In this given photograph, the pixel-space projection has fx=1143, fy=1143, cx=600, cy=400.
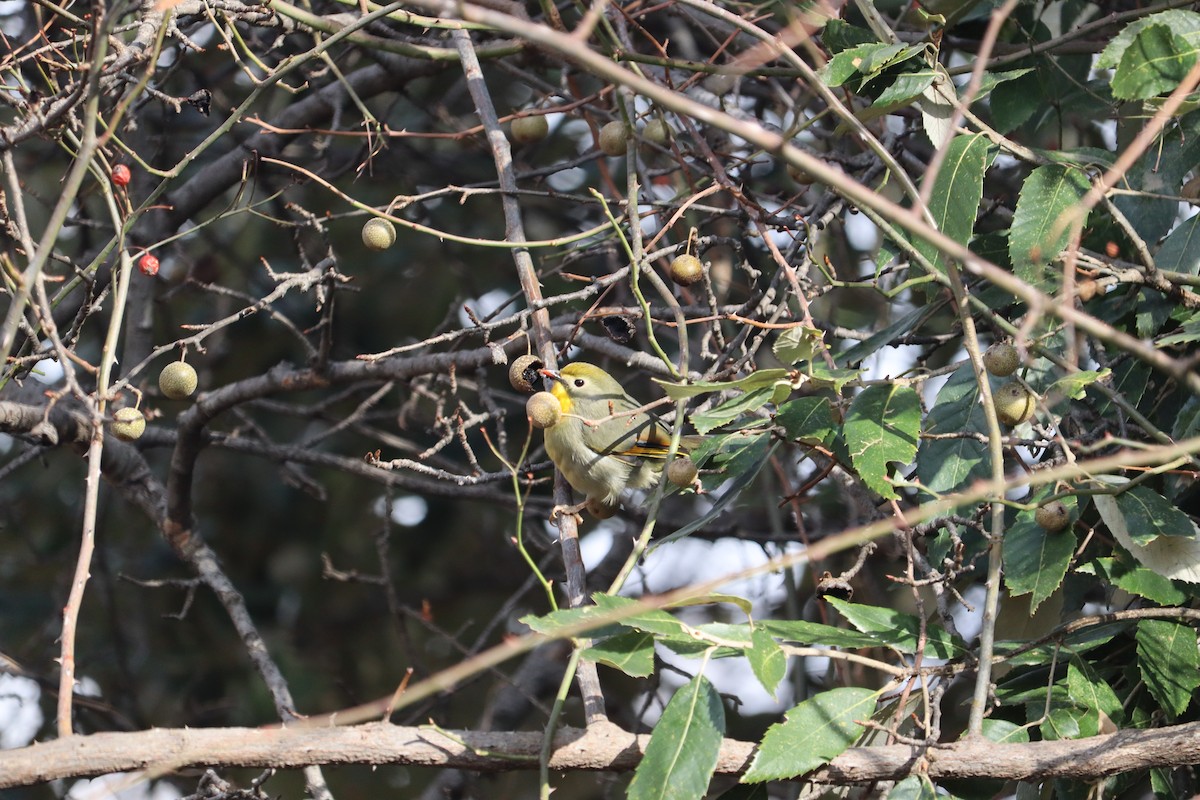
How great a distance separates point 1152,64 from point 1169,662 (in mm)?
1177

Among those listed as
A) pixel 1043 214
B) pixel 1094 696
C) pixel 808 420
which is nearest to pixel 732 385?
pixel 808 420

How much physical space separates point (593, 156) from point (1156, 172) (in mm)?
1452

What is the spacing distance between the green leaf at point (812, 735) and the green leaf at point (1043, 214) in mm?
902

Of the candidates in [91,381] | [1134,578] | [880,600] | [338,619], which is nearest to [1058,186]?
[1134,578]

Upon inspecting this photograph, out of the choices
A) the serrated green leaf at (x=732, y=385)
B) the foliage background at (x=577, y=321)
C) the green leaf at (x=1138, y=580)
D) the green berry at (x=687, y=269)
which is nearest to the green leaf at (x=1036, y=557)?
the foliage background at (x=577, y=321)

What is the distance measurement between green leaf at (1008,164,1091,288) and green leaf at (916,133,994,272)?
0.11 meters

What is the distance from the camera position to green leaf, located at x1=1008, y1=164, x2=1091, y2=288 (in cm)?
227

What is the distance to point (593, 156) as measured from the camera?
10.6ft

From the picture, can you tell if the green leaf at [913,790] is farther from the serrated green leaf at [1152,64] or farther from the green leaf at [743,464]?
the serrated green leaf at [1152,64]

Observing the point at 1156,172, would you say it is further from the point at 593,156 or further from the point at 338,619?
the point at 338,619

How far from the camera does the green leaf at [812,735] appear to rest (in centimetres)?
191

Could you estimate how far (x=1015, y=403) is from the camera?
207 centimetres

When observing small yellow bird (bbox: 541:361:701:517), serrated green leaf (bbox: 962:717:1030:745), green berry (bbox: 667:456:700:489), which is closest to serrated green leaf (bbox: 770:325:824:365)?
green berry (bbox: 667:456:700:489)

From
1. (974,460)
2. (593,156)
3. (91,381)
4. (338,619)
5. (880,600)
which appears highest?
(593,156)
